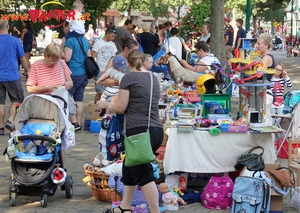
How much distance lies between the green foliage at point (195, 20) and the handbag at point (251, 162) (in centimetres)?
1385

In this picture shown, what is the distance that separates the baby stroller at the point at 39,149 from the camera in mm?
7227

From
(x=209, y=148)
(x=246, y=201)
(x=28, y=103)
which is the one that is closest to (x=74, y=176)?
(x=28, y=103)

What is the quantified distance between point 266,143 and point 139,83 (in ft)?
6.54

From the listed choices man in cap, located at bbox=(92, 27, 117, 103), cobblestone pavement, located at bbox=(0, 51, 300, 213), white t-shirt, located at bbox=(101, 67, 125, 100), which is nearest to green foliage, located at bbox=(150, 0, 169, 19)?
man in cap, located at bbox=(92, 27, 117, 103)

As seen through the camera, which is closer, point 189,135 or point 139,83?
point 139,83

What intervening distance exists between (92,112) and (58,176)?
509 cm

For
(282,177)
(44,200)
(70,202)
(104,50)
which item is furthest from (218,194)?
(104,50)

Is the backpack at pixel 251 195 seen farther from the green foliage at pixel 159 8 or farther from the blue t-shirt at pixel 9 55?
the green foliage at pixel 159 8

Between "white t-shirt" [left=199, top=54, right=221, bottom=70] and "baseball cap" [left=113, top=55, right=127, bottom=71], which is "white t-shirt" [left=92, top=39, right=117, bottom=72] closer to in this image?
"white t-shirt" [left=199, top=54, right=221, bottom=70]

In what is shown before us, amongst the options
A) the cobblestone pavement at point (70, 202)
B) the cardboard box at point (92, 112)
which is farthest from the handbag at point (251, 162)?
the cardboard box at point (92, 112)

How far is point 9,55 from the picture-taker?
1124 cm

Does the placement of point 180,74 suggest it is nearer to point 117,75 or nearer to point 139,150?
point 117,75

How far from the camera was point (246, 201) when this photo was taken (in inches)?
268

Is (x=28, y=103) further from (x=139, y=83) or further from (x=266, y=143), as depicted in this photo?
(x=266, y=143)
